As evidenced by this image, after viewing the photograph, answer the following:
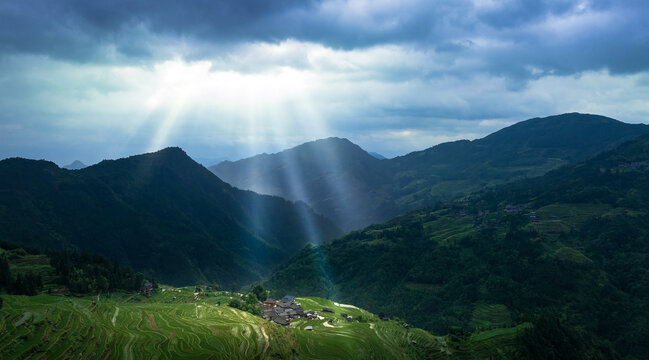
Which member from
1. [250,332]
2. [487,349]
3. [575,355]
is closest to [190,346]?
[250,332]

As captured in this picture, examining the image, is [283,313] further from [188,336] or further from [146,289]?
[146,289]

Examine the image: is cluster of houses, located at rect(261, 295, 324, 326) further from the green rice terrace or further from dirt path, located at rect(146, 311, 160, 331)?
dirt path, located at rect(146, 311, 160, 331)

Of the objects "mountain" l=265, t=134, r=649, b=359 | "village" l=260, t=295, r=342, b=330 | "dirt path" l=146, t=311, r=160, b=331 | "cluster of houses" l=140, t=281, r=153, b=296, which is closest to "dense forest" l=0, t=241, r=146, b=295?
"cluster of houses" l=140, t=281, r=153, b=296

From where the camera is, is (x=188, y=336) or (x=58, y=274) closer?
(x=188, y=336)

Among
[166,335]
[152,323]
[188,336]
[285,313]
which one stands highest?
[166,335]

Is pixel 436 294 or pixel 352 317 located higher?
pixel 352 317

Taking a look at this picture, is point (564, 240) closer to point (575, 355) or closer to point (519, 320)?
point (519, 320)

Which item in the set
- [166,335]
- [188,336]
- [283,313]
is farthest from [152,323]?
[283,313]
